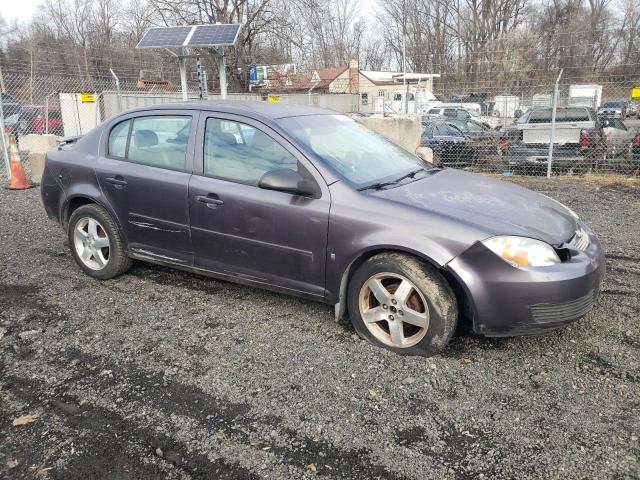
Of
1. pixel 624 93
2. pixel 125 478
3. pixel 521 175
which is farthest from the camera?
pixel 624 93

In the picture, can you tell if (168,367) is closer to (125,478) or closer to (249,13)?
(125,478)

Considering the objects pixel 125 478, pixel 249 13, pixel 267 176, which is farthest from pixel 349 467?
pixel 249 13

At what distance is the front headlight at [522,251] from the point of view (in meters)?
3.14

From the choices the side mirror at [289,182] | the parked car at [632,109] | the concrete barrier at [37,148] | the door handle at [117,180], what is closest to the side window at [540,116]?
the parked car at [632,109]

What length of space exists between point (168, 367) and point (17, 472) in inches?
40.9

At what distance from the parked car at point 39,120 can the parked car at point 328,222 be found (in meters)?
11.6

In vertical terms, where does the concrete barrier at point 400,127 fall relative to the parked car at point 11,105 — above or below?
below

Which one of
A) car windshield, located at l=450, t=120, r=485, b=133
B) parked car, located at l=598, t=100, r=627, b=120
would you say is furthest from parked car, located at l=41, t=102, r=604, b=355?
car windshield, located at l=450, t=120, r=485, b=133

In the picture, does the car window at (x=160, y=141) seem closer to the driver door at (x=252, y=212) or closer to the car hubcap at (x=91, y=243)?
the driver door at (x=252, y=212)

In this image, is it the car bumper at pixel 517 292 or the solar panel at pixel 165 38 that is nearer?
the car bumper at pixel 517 292

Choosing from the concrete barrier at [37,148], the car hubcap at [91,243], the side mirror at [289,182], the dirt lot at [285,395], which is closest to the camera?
the dirt lot at [285,395]

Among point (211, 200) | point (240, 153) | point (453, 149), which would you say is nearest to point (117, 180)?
point (211, 200)

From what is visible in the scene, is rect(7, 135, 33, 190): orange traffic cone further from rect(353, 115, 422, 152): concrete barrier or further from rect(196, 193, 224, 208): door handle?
rect(196, 193, 224, 208): door handle

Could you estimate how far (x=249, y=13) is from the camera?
2802 cm
